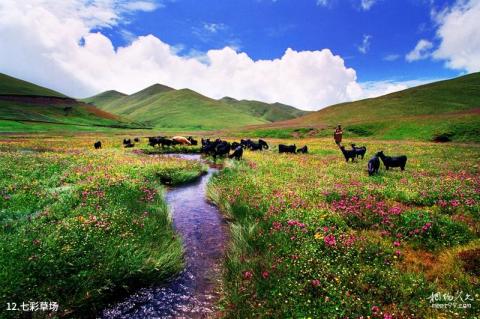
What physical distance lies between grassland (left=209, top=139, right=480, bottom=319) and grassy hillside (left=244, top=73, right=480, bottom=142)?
42006 mm

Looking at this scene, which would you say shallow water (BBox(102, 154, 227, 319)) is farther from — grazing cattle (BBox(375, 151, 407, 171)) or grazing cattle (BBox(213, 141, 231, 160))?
grazing cattle (BBox(213, 141, 231, 160))

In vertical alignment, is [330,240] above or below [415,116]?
below

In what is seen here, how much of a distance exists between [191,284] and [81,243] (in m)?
3.41

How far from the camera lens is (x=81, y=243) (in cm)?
796

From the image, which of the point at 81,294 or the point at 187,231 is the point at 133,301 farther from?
the point at 187,231

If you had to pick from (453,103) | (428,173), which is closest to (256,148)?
(428,173)

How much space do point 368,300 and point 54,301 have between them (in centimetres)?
697

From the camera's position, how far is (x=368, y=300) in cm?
600

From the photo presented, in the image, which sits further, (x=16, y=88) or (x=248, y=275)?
(x=16, y=88)

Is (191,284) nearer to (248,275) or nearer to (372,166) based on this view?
(248,275)

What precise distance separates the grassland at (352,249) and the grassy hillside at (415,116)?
4201cm

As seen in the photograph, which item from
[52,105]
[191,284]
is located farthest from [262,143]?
[52,105]

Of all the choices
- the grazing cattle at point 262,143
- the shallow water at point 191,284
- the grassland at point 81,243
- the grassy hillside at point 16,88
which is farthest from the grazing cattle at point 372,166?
the grassy hillside at point 16,88

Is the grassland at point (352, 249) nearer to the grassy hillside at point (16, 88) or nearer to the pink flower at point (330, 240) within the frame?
the pink flower at point (330, 240)
